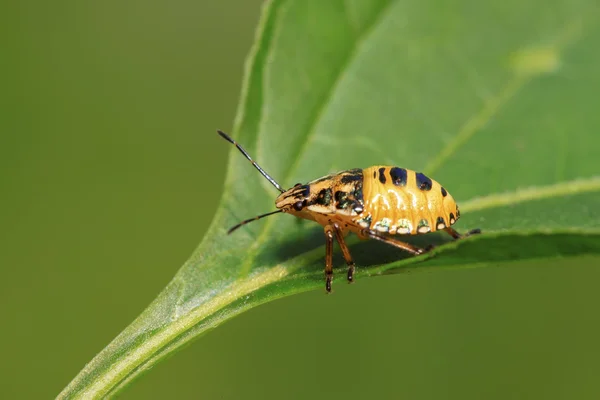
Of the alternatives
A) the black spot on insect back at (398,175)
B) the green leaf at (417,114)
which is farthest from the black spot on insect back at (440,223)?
the black spot on insect back at (398,175)

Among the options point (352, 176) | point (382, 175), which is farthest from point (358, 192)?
point (382, 175)

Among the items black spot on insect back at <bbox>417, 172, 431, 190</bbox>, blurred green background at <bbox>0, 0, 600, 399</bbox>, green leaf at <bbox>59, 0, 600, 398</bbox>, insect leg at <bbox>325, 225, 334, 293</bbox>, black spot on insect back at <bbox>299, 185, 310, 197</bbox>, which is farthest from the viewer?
blurred green background at <bbox>0, 0, 600, 399</bbox>

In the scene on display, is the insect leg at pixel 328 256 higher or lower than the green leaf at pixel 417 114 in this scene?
lower

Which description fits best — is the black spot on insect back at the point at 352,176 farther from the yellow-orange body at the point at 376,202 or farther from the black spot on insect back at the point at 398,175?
the black spot on insect back at the point at 398,175

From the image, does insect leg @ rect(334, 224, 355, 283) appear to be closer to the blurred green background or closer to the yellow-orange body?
the yellow-orange body

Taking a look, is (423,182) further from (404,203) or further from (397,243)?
(397,243)

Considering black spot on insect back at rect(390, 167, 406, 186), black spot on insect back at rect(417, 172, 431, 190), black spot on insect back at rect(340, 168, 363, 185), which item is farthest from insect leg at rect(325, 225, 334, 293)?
black spot on insect back at rect(417, 172, 431, 190)

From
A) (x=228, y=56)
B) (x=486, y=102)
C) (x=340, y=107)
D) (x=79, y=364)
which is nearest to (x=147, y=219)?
(x=79, y=364)

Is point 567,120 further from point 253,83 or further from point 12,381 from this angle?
point 12,381
